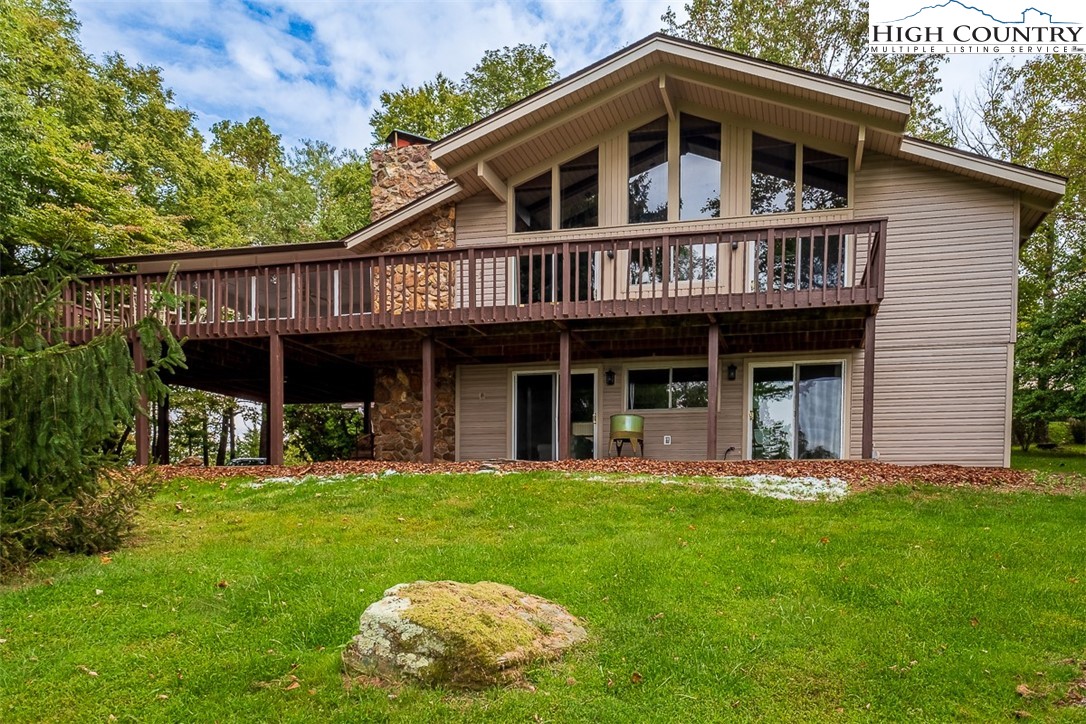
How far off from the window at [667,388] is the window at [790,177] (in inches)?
121

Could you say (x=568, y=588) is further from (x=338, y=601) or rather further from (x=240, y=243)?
(x=240, y=243)

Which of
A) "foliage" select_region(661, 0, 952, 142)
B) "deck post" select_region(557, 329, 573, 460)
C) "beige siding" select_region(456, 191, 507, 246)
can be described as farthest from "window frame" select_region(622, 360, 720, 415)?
"foliage" select_region(661, 0, 952, 142)

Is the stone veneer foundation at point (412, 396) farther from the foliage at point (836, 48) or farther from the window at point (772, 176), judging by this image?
the foliage at point (836, 48)

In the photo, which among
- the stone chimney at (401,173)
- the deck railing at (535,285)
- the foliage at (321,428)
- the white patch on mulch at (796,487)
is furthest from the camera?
the foliage at (321,428)

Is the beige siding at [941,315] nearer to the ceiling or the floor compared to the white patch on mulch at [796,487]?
nearer to the ceiling

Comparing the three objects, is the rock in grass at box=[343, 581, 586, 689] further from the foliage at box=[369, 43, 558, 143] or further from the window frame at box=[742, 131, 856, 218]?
the foliage at box=[369, 43, 558, 143]

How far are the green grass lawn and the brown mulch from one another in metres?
0.99

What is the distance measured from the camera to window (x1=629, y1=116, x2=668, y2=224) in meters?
11.1

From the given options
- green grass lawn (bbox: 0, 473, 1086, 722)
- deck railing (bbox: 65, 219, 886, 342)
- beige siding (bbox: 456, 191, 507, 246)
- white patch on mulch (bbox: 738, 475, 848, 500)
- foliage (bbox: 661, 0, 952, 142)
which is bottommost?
green grass lawn (bbox: 0, 473, 1086, 722)

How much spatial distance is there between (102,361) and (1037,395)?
16760mm

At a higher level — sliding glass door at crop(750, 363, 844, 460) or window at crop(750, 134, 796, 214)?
window at crop(750, 134, 796, 214)

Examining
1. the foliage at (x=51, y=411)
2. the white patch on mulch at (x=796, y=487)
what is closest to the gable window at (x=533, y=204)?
the white patch on mulch at (x=796, y=487)

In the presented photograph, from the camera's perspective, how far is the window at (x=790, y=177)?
10.4 m

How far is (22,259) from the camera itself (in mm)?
16766
